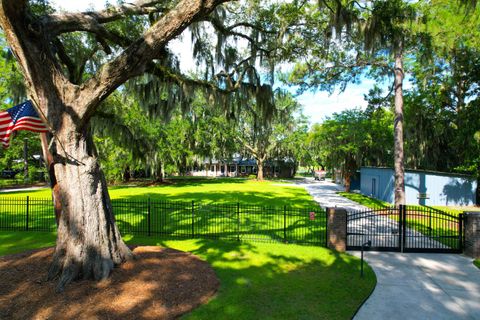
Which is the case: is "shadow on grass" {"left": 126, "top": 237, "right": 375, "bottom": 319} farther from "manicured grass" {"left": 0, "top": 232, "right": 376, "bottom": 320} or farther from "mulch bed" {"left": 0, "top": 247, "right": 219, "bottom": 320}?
"mulch bed" {"left": 0, "top": 247, "right": 219, "bottom": 320}

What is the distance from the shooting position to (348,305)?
5.87 meters

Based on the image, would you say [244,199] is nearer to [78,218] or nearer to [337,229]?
[337,229]

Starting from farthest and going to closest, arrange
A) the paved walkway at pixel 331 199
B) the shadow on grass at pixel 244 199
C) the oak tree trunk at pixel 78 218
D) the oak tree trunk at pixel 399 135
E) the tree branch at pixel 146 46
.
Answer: the shadow on grass at pixel 244 199
the paved walkway at pixel 331 199
the oak tree trunk at pixel 399 135
the oak tree trunk at pixel 78 218
the tree branch at pixel 146 46

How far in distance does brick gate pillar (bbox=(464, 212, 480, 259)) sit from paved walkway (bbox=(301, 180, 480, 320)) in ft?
1.10

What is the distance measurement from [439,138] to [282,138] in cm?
2560

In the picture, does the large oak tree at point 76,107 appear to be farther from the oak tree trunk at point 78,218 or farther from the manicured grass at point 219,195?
the manicured grass at point 219,195

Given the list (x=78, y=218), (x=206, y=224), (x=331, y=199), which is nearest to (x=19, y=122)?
(x=78, y=218)

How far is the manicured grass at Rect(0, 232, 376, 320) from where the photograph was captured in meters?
5.59

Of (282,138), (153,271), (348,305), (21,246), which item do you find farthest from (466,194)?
(282,138)

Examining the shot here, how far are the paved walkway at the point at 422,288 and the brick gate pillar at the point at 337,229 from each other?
539mm

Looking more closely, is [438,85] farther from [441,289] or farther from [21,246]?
[21,246]

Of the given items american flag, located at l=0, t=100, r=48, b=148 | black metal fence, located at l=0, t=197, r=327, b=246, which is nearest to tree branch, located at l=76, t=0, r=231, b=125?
american flag, located at l=0, t=100, r=48, b=148

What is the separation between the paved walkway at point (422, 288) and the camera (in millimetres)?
5633

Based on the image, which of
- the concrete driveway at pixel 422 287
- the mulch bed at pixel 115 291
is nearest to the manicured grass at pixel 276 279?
the concrete driveway at pixel 422 287
